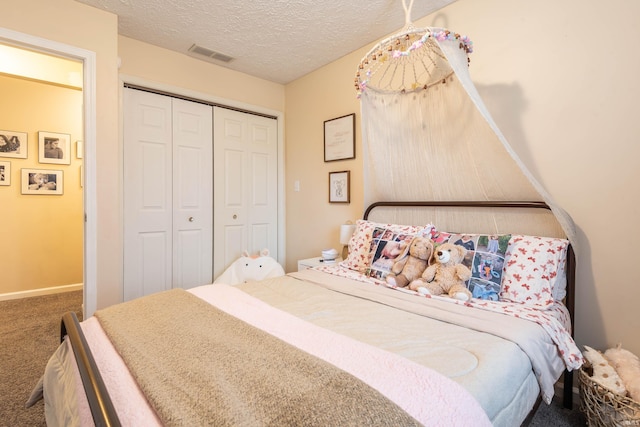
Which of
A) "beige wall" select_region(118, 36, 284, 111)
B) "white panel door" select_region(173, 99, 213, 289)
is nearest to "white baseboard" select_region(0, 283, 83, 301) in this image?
"white panel door" select_region(173, 99, 213, 289)

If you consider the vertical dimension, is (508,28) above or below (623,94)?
above

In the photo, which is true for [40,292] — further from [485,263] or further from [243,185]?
[485,263]

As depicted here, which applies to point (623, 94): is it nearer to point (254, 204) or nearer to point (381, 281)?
point (381, 281)

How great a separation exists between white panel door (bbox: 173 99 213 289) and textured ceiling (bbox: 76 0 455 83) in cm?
65

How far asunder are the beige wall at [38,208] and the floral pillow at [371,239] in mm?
3761

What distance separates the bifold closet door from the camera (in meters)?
2.90

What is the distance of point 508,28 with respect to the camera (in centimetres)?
207

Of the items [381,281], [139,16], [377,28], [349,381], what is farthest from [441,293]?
[139,16]

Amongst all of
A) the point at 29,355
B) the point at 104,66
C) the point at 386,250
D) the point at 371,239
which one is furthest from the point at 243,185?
the point at 29,355

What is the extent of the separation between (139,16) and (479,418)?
3266 millimetres

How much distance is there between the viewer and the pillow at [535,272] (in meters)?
1.63

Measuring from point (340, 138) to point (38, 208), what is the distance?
148 inches

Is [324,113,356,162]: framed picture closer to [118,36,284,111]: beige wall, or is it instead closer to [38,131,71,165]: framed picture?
[118,36,284,111]: beige wall

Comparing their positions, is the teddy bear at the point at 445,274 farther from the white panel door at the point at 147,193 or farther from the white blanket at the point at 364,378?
the white panel door at the point at 147,193
